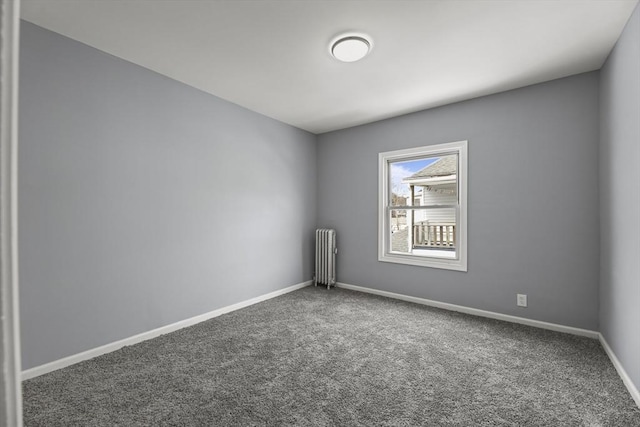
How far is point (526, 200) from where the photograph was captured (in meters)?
3.15

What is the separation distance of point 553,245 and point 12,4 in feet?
12.5

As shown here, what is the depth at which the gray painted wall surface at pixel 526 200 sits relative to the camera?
9.37 feet

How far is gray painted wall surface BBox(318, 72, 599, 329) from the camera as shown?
2.86 m

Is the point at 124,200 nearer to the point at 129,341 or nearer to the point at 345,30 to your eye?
the point at 129,341

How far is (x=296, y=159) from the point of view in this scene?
4.59 metres

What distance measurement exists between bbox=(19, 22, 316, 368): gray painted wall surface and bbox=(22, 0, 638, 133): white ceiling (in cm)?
31

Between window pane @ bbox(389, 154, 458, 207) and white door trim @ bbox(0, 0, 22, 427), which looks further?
window pane @ bbox(389, 154, 458, 207)

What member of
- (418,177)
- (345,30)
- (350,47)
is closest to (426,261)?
(418,177)

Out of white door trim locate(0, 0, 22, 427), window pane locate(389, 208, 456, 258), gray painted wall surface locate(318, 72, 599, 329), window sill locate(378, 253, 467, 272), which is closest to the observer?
white door trim locate(0, 0, 22, 427)

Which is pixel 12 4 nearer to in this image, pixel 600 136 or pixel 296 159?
pixel 600 136

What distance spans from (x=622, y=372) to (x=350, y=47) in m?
3.11

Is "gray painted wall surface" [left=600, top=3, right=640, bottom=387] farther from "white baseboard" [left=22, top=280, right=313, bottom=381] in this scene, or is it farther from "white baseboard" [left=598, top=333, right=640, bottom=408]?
"white baseboard" [left=22, top=280, right=313, bottom=381]

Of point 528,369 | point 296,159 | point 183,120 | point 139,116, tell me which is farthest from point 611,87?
point 139,116

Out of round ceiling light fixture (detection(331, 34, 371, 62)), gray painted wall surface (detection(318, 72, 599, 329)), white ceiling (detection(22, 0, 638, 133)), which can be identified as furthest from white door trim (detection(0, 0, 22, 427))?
gray painted wall surface (detection(318, 72, 599, 329))
